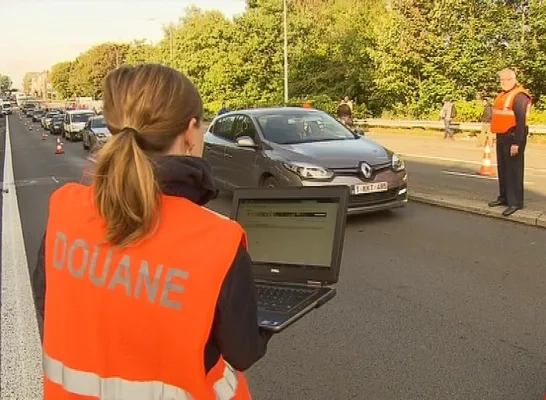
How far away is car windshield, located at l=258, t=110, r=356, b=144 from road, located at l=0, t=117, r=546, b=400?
81.9 inches

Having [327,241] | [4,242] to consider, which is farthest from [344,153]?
[327,241]

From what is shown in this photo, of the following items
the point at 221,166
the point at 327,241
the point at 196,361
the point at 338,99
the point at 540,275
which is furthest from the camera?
the point at 338,99

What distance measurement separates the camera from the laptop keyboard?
1837 mm

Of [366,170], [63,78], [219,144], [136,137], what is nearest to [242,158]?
[219,144]

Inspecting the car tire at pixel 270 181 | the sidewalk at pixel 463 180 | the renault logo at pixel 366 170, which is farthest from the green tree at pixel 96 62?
the renault logo at pixel 366 170

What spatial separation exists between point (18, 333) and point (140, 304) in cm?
393

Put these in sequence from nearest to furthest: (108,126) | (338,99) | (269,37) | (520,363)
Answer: (108,126), (520,363), (338,99), (269,37)

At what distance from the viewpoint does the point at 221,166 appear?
1038 cm

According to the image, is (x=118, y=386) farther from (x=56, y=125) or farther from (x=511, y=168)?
(x=56, y=125)

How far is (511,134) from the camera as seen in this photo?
8406 mm

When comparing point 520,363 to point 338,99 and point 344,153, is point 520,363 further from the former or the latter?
point 338,99

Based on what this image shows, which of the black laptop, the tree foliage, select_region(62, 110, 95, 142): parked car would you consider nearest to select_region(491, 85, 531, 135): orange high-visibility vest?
the black laptop

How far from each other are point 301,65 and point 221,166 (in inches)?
1364

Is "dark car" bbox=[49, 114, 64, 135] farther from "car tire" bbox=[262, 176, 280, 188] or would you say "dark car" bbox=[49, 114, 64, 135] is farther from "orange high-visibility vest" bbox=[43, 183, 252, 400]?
"orange high-visibility vest" bbox=[43, 183, 252, 400]
